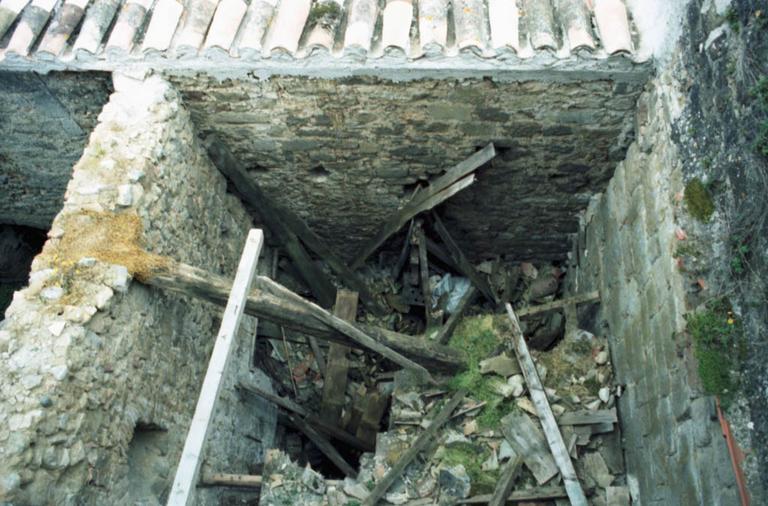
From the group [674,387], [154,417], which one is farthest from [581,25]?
[154,417]

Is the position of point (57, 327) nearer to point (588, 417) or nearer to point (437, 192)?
point (437, 192)

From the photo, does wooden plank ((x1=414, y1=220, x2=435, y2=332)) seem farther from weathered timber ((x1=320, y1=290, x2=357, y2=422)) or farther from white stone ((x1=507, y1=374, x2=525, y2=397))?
white stone ((x1=507, y1=374, x2=525, y2=397))

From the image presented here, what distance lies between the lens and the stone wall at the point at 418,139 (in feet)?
15.0

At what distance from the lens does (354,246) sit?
20.4 feet

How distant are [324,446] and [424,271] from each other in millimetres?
1584

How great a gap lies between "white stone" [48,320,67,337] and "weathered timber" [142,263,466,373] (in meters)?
0.55

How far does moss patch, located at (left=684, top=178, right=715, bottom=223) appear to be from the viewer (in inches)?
136

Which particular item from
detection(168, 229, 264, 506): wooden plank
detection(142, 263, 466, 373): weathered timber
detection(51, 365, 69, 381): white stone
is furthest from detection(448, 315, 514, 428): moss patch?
detection(51, 365, 69, 381): white stone

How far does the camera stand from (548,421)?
4.74 m

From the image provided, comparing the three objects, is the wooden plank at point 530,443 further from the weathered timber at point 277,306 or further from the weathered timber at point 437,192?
the weathered timber at point 437,192

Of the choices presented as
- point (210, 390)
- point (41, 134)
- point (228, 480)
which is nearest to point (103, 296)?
point (210, 390)

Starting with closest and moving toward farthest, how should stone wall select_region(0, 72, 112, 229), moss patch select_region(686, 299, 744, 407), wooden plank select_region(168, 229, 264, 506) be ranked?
wooden plank select_region(168, 229, 264, 506), moss patch select_region(686, 299, 744, 407), stone wall select_region(0, 72, 112, 229)

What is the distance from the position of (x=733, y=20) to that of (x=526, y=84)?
1.40 metres

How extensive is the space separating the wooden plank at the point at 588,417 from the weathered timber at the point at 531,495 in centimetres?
47
